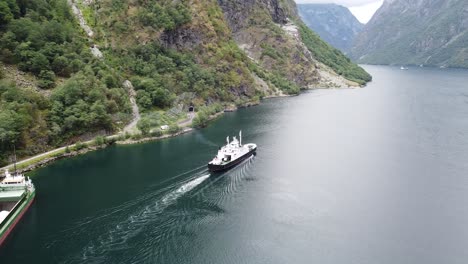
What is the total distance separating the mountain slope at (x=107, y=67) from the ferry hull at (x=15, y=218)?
19401 mm

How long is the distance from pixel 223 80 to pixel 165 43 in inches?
967

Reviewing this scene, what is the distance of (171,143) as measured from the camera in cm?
9288

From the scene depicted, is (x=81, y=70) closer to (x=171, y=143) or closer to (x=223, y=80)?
(x=171, y=143)

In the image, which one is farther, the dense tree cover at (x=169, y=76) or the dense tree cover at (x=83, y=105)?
the dense tree cover at (x=169, y=76)

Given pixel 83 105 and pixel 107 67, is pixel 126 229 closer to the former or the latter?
pixel 83 105

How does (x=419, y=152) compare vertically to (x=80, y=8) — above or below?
Result: below

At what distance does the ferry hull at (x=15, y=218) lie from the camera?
48219 millimetres

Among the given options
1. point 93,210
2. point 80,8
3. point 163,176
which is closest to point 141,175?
point 163,176

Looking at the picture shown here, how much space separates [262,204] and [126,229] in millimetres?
20312

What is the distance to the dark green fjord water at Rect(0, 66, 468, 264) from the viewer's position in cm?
4625

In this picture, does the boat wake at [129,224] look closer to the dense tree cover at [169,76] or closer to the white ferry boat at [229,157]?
the white ferry boat at [229,157]

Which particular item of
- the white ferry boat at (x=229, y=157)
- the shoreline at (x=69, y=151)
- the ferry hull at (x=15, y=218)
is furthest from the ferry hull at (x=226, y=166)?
the ferry hull at (x=15, y=218)

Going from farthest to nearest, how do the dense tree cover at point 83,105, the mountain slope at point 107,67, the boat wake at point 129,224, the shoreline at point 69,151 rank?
the dense tree cover at point 83,105 → the mountain slope at point 107,67 → the shoreline at point 69,151 → the boat wake at point 129,224

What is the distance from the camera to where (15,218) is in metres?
52.5
